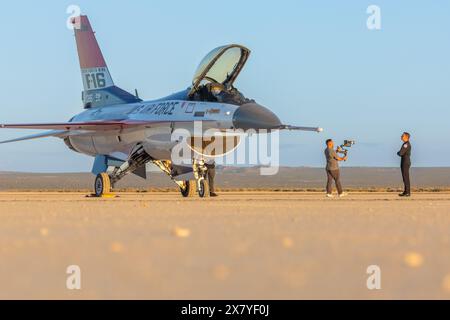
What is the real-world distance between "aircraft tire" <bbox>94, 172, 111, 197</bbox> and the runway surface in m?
14.6

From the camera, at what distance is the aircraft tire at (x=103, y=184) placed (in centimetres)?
2455

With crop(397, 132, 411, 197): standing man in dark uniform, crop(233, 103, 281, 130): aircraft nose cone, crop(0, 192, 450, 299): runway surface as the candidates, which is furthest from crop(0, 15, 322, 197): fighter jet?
crop(0, 192, 450, 299): runway surface

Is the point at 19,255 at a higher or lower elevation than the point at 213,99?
lower

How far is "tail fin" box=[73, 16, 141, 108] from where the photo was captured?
29.4m

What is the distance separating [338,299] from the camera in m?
4.27

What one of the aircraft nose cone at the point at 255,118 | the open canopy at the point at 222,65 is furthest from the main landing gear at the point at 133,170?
the aircraft nose cone at the point at 255,118

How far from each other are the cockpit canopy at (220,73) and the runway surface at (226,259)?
40.5ft

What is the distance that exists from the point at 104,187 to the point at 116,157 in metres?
1.38

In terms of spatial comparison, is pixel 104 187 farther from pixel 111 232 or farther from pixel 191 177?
pixel 111 232

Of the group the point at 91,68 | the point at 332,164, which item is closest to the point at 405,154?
the point at 332,164

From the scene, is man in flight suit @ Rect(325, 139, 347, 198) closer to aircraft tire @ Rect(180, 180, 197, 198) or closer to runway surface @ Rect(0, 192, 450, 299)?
aircraft tire @ Rect(180, 180, 197, 198)

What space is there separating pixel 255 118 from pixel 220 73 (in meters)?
2.21
